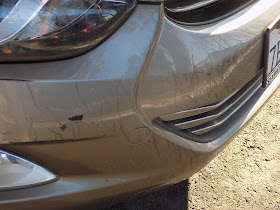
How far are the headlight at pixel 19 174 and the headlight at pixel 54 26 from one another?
1.05 feet

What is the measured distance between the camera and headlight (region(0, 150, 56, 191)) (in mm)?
1203

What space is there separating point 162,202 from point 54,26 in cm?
118

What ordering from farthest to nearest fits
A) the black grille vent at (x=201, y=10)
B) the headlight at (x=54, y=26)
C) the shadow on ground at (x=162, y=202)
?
the shadow on ground at (x=162, y=202) → the black grille vent at (x=201, y=10) → the headlight at (x=54, y=26)

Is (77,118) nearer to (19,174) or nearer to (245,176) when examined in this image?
(19,174)

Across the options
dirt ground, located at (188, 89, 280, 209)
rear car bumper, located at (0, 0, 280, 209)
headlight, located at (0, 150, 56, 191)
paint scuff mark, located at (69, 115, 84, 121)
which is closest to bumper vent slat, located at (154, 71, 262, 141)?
rear car bumper, located at (0, 0, 280, 209)

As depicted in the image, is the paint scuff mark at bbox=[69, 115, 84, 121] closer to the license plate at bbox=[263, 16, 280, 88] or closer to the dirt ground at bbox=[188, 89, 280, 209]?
the license plate at bbox=[263, 16, 280, 88]

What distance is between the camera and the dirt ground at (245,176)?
2.01 m

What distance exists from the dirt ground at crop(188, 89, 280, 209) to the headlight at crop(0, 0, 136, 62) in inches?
45.9

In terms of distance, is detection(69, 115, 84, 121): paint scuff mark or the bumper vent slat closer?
detection(69, 115, 84, 121): paint scuff mark

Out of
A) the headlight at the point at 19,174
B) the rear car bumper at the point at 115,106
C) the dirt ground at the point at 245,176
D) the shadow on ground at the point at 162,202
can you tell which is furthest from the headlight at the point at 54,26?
the dirt ground at the point at 245,176

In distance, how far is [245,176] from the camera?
7.09ft

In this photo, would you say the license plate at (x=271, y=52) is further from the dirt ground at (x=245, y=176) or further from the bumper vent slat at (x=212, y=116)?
the dirt ground at (x=245, y=176)

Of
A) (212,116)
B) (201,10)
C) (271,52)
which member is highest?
(201,10)

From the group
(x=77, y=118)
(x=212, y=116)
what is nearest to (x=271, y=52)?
(x=212, y=116)
